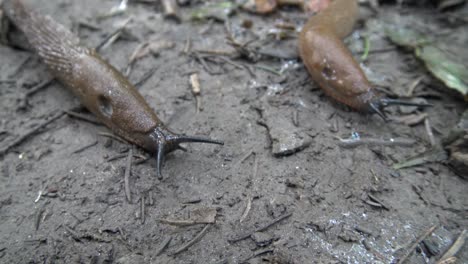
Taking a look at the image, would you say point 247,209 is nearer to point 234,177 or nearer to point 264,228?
point 264,228

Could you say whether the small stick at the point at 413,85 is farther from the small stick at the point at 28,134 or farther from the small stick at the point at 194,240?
the small stick at the point at 28,134

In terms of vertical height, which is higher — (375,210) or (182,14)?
(182,14)

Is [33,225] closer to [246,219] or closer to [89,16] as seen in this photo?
[246,219]

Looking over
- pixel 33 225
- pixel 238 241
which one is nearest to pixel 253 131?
pixel 238 241

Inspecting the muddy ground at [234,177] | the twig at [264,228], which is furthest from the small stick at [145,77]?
the twig at [264,228]

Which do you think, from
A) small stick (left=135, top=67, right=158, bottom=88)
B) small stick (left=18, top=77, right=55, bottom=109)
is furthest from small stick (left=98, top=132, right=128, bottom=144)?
small stick (left=18, top=77, right=55, bottom=109)

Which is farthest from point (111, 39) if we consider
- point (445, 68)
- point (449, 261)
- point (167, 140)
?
point (449, 261)
